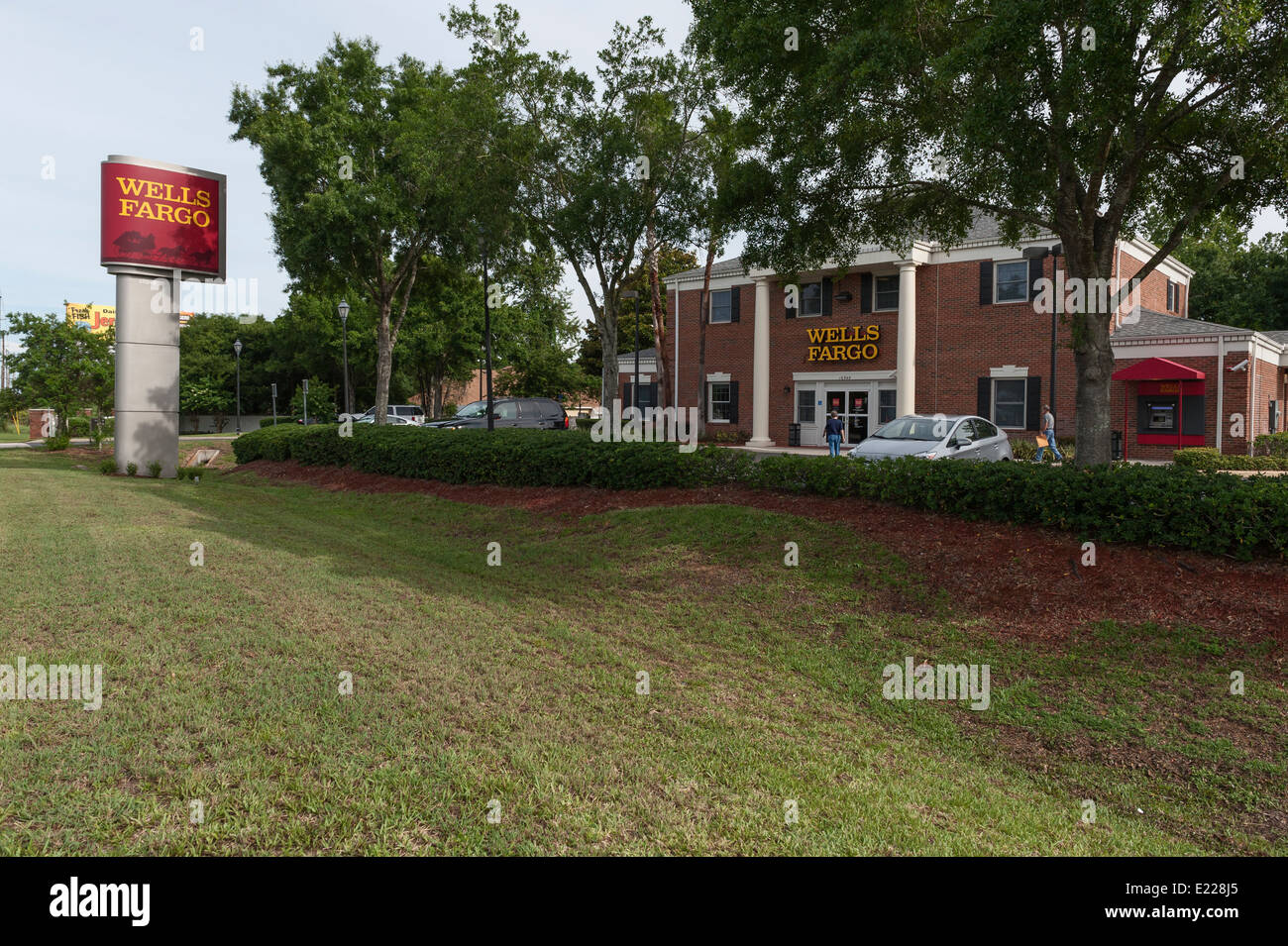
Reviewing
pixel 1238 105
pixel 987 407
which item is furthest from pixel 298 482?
pixel 987 407

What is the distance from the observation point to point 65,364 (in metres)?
34.2

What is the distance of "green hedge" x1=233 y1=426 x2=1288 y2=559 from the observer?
7.59 m

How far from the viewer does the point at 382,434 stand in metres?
19.1

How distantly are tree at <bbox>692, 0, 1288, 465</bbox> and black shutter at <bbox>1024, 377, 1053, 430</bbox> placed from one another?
14978 mm

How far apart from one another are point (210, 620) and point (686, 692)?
153 inches

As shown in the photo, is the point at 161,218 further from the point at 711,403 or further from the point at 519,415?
the point at 711,403

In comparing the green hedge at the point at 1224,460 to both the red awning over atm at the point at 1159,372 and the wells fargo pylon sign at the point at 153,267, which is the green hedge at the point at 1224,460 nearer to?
the red awning over atm at the point at 1159,372

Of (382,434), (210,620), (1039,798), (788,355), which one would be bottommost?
(1039,798)

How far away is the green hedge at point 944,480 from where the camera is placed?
299 inches

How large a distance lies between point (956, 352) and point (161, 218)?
2385 cm

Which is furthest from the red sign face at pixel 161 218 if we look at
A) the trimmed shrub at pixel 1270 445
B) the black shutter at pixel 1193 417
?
the trimmed shrub at pixel 1270 445

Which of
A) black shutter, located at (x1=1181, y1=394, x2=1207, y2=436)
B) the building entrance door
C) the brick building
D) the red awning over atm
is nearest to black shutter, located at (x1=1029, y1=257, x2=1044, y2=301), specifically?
the brick building

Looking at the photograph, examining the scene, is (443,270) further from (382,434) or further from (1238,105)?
(1238,105)

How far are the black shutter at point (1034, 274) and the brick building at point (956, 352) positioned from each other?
5 centimetres
